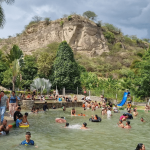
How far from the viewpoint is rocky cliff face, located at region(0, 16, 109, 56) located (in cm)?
7575

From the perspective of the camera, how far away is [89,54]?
73.5 m

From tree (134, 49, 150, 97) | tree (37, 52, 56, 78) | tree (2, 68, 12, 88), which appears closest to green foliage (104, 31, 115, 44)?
tree (37, 52, 56, 78)

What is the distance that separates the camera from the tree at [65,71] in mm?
37781

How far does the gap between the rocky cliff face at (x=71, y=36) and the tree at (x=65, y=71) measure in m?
34.1

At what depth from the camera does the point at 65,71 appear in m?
38.3

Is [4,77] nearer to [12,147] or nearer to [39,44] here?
[12,147]

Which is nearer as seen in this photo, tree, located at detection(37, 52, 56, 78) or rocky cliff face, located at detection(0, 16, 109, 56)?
tree, located at detection(37, 52, 56, 78)

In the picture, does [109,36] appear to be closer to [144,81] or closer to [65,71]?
[65,71]

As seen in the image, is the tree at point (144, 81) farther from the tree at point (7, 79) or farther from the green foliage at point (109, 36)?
the green foliage at point (109, 36)

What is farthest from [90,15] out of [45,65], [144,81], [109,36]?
[144,81]

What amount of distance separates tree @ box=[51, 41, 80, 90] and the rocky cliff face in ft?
112

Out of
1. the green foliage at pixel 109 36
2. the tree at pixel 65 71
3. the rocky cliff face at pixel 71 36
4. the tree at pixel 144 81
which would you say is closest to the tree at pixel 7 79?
the tree at pixel 65 71

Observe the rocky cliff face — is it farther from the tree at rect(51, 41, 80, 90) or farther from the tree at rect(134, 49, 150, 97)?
the tree at rect(134, 49, 150, 97)

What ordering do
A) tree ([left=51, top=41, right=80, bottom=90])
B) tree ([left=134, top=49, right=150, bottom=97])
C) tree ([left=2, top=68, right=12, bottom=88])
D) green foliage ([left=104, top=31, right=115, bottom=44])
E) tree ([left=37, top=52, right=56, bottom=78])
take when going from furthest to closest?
green foliage ([left=104, top=31, right=115, bottom=44])
tree ([left=37, top=52, right=56, bottom=78])
tree ([left=51, top=41, right=80, bottom=90])
tree ([left=2, top=68, right=12, bottom=88])
tree ([left=134, top=49, right=150, bottom=97])
